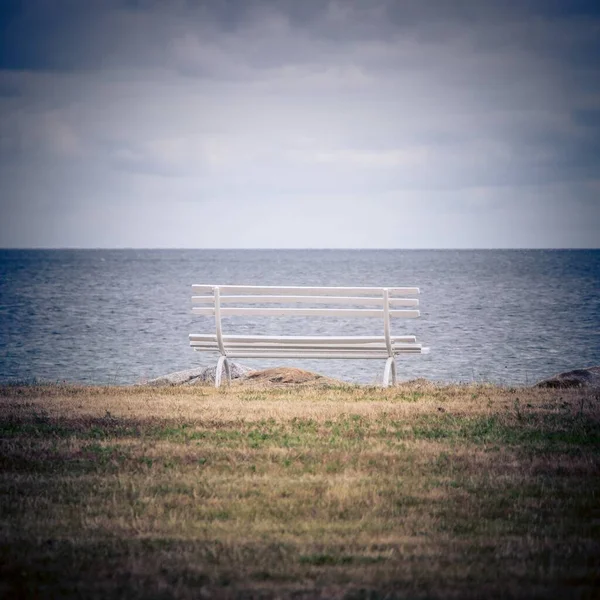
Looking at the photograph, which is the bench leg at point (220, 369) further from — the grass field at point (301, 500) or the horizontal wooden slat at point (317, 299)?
the grass field at point (301, 500)

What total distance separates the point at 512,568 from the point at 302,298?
795 cm

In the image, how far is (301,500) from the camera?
660 cm

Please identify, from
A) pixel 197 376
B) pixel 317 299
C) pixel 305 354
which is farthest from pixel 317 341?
pixel 197 376

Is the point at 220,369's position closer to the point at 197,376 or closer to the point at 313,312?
the point at 313,312

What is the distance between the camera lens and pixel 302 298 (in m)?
12.9

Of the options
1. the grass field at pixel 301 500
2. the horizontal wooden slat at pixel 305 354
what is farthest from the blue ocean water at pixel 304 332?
the grass field at pixel 301 500

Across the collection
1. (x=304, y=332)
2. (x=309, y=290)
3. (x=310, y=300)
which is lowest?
(x=304, y=332)

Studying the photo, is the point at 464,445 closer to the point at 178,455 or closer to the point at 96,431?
the point at 178,455

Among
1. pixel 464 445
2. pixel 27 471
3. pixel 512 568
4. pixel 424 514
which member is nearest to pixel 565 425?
pixel 464 445

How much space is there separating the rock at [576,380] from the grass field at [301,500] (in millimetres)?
3027

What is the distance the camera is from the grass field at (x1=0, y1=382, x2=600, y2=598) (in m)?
5.07

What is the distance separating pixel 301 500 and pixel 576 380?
8295 mm

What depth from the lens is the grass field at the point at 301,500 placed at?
5.07 meters

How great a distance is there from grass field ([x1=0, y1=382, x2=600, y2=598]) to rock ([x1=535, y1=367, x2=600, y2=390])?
303 centimetres
